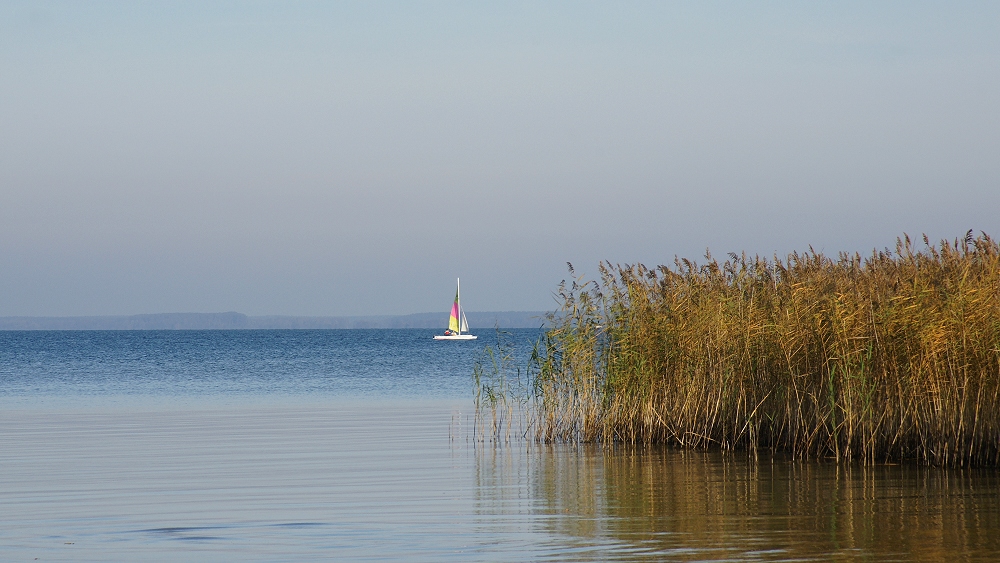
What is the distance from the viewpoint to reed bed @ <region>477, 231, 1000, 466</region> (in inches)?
425

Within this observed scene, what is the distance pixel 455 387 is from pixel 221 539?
19494mm

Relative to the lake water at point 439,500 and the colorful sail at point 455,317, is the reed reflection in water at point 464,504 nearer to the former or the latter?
the lake water at point 439,500

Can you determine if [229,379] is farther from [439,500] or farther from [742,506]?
[742,506]

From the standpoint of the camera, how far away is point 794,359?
1216 cm

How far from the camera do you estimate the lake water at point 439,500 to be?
7711 millimetres

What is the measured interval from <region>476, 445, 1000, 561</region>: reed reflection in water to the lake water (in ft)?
0.08

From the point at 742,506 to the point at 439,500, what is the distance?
283 centimetres

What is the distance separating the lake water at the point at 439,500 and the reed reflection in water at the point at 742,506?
0.02 meters

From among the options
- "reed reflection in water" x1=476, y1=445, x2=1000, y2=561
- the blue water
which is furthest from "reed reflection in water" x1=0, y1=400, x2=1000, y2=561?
the blue water

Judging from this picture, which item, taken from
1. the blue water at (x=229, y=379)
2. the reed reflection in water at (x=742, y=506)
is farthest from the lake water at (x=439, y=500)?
the blue water at (x=229, y=379)

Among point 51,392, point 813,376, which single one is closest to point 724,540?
point 813,376

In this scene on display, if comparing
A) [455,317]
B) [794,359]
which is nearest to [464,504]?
[794,359]

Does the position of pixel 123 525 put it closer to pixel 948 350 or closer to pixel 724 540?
pixel 724 540

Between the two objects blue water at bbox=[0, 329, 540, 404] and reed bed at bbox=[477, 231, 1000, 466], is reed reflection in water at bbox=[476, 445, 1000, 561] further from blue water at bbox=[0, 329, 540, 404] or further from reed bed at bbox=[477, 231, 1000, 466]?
blue water at bbox=[0, 329, 540, 404]
